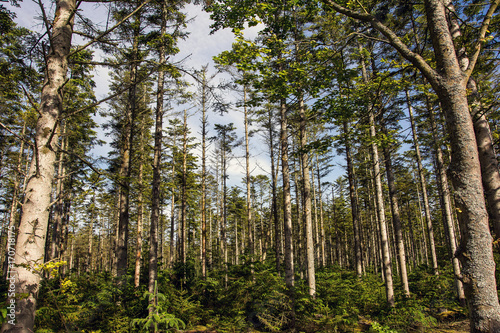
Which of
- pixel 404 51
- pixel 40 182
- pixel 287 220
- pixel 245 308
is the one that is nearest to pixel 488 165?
pixel 404 51

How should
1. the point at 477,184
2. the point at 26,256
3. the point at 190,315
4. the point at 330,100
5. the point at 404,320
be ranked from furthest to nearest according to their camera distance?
the point at 190,315
the point at 404,320
the point at 330,100
the point at 26,256
the point at 477,184

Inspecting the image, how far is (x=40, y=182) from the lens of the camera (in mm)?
3205

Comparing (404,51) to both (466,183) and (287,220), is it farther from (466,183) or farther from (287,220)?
(287,220)

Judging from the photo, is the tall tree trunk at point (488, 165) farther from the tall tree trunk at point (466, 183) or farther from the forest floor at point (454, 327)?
the forest floor at point (454, 327)

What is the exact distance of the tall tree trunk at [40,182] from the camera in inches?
114

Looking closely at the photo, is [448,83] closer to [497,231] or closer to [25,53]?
[497,231]

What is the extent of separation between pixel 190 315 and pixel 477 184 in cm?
974

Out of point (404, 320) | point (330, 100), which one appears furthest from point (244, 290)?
point (330, 100)

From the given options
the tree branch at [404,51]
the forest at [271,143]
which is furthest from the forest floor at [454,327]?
the tree branch at [404,51]

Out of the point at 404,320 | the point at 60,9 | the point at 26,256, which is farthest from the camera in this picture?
the point at 404,320

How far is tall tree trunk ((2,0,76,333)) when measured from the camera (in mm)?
2891

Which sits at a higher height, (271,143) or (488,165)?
(271,143)

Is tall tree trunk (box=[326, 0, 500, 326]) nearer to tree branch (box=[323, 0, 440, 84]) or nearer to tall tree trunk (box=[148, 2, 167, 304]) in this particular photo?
tree branch (box=[323, 0, 440, 84])

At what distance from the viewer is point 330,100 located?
7457 millimetres
